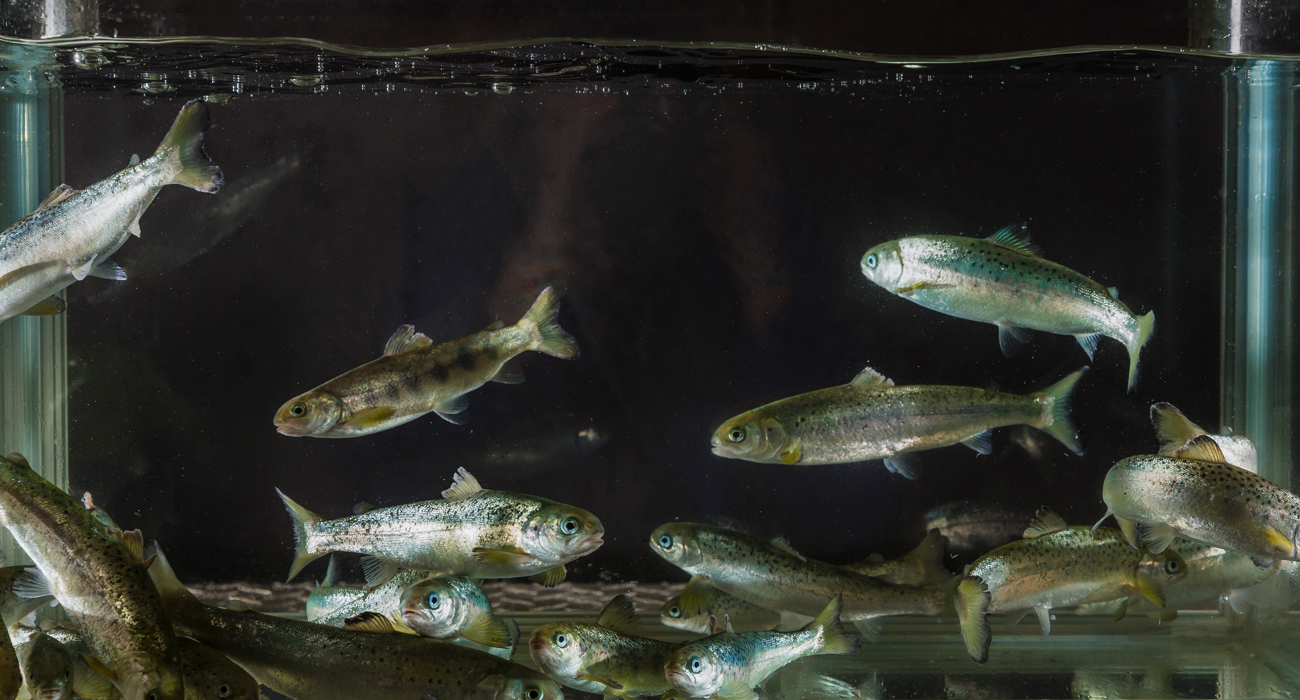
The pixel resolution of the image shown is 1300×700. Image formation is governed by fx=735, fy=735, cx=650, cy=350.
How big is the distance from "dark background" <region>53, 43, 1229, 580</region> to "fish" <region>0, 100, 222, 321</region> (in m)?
1.74

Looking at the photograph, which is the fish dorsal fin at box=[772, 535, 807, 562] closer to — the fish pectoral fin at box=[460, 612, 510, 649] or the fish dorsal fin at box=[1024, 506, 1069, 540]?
the fish dorsal fin at box=[1024, 506, 1069, 540]

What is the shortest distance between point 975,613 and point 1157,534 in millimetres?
699

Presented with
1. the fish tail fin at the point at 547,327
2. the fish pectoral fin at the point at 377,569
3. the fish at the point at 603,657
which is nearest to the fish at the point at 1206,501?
the fish at the point at 603,657

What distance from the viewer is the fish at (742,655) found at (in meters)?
2.54

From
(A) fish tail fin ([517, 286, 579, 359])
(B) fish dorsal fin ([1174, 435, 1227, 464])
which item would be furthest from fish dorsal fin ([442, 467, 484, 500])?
(B) fish dorsal fin ([1174, 435, 1227, 464])

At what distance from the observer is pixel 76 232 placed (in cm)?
281

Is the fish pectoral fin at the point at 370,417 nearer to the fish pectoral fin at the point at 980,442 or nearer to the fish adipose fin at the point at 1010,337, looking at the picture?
the fish pectoral fin at the point at 980,442

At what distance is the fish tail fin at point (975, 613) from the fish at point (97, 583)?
108 inches

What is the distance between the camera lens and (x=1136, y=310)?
4.62 m

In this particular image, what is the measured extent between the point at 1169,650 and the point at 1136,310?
200 cm

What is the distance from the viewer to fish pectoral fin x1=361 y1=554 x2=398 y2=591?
9.85 ft

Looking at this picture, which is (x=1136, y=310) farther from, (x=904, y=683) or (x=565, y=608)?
(x=565, y=608)

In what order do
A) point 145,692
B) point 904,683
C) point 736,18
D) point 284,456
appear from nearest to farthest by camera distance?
1. point 145,692
2. point 904,683
3. point 736,18
4. point 284,456

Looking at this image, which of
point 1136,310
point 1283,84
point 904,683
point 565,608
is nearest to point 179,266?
point 565,608
